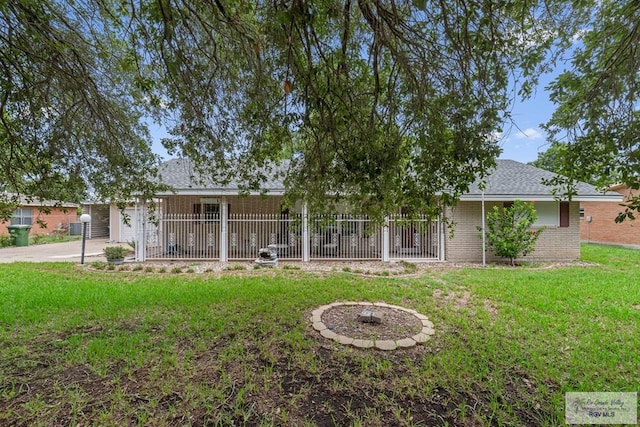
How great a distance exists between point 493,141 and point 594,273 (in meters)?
8.04

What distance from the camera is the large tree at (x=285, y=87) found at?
3.32 m

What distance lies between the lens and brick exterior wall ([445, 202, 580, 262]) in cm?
1087

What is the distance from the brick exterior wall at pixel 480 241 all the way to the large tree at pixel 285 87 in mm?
7650

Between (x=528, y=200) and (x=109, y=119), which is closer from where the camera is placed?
(x=109, y=119)

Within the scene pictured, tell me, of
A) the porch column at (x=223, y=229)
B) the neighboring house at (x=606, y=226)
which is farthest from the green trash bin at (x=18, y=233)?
the neighboring house at (x=606, y=226)

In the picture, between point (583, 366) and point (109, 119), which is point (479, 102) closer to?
point (583, 366)

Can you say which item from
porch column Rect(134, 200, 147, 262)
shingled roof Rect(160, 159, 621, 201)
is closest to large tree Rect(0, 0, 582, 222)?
shingled roof Rect(160, 159, 621, 201)

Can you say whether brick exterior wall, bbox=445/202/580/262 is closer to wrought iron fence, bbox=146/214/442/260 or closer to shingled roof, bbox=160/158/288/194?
wrought iron fence, bbox=146/214/442/260

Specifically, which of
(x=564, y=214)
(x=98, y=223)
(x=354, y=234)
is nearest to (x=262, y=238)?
(x=354, y=234)

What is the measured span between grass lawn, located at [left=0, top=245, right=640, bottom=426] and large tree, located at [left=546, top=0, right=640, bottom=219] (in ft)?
6.74

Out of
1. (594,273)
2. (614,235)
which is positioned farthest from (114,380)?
(614,235)

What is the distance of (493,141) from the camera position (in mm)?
3141

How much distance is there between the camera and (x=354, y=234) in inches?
431

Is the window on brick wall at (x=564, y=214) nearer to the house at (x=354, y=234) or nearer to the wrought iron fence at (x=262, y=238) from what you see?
the house at (x=354, y=234)
